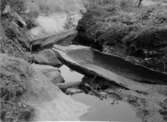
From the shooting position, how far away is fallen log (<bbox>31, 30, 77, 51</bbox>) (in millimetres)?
9594

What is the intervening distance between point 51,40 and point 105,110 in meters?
5.05

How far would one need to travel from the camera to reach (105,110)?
19.1 ft

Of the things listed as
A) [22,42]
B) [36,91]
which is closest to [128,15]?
[22,42]

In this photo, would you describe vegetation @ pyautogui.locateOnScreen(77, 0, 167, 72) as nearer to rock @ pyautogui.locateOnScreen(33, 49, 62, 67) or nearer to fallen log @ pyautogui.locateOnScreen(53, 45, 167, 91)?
fallen log @ pyautogui.locateOnScreen(53, 45, 167, 91)

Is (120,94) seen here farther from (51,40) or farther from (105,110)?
(51,40)

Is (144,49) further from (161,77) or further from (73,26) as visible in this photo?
(73,26)

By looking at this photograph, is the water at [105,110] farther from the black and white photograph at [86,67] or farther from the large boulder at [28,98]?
the large boulder at [28,98]

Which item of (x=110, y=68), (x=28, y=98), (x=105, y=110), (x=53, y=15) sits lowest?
(x=105, y=110)

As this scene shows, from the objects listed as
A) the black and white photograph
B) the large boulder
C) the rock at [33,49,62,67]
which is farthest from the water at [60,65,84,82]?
the large boulder

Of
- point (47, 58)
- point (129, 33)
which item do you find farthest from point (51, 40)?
point (129, 33)

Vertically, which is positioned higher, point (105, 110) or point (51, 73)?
point (51, 73)

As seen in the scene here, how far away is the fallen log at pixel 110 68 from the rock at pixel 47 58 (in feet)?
0.73

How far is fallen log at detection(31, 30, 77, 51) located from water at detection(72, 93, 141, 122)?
385 centimetres

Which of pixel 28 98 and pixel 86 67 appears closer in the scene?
pixel 28 98
